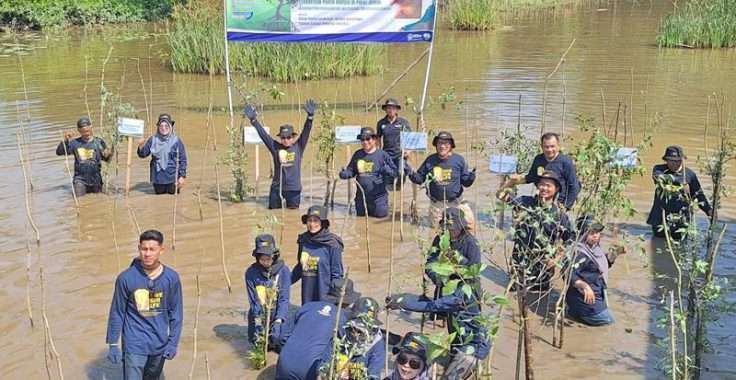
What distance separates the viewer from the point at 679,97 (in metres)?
16.2

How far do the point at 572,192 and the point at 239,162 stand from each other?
4.58 m

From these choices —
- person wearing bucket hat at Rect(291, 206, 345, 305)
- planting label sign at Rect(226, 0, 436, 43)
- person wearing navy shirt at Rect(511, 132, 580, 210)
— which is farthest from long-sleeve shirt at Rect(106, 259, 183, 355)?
planting label sign at Rect(226, 0, 436, 43)

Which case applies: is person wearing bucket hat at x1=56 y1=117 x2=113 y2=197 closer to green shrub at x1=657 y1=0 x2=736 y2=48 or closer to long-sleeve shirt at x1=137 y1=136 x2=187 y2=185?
long-sleeve shirt at x1=137 y1=136 x2=187 y2=185

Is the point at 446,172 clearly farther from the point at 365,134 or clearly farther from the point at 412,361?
the point at 412,361

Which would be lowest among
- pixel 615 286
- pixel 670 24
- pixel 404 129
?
pixel 615 286

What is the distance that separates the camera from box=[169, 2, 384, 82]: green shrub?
17672mm

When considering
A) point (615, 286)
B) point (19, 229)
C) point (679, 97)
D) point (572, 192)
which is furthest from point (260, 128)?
point (679, 97)

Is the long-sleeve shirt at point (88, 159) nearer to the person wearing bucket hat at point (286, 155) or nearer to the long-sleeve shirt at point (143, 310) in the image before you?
the person wearing bucket hat at point (286, 155)

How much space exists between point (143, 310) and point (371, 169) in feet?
15.2

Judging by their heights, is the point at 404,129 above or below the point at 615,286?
above

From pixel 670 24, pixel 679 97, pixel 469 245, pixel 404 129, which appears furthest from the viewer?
pixel 670 24

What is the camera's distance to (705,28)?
21.6m

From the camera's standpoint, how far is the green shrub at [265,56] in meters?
17.7

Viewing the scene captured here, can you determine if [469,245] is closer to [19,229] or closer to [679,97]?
[19,229]
